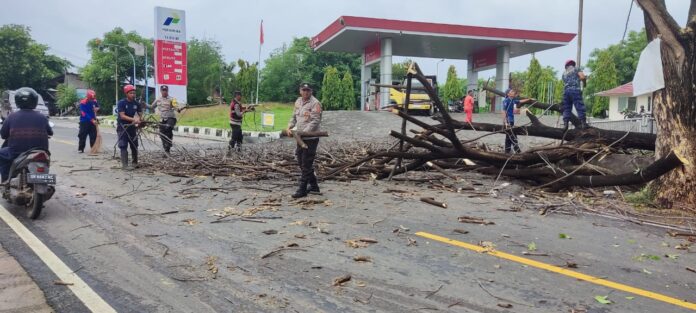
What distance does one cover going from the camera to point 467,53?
1369 inches

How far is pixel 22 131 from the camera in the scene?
20.9ft

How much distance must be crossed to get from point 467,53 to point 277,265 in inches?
1294

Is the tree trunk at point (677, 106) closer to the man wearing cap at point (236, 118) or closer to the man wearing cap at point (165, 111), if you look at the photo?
the man wearing cap at point (236, 118)

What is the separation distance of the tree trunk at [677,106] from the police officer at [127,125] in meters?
9.34

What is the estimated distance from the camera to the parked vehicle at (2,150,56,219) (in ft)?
19.2

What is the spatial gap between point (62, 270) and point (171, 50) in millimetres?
25293

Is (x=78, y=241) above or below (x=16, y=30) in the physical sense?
below

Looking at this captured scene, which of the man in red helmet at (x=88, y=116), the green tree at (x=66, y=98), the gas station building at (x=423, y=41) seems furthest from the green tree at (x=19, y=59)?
the man in red helmet at (x=88, y=116)

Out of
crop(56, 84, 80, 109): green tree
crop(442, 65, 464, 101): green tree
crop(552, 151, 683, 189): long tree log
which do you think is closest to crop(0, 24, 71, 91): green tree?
crop(56, 84, 80, 109): green tree

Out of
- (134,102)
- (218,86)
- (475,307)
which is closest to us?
(475,307)

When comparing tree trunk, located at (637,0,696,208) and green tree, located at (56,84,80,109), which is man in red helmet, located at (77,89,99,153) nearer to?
tree trunk, located at (637,0,696,208)

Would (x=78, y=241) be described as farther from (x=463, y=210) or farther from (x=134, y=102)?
(x=134, y=102)

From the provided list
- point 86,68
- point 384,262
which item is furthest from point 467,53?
point 86,68

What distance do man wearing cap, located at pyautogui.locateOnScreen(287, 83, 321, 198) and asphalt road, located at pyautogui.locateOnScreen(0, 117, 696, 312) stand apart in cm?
33
